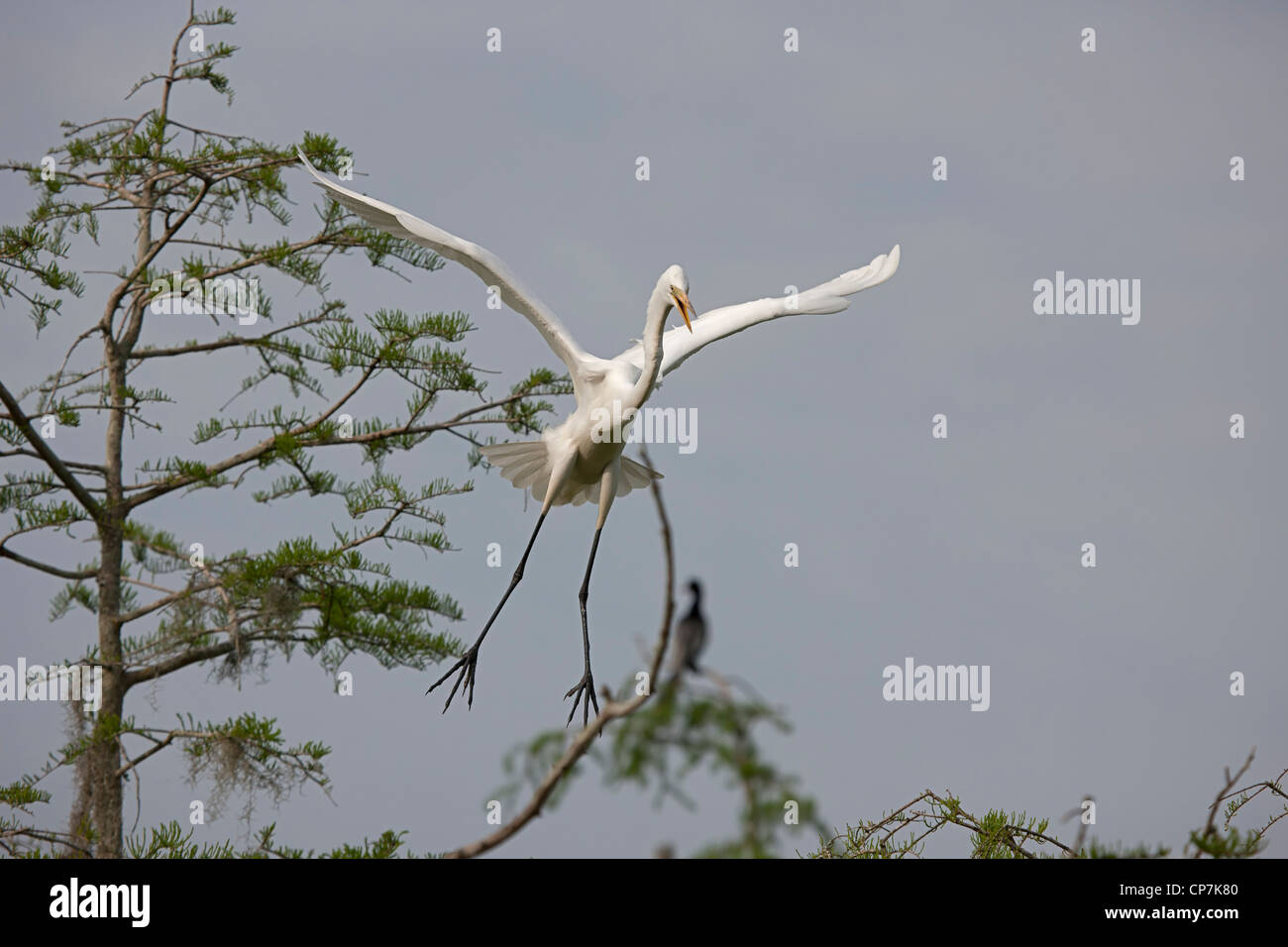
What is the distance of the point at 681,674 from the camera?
64.2 inches

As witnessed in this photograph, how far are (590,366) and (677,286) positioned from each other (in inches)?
42.5

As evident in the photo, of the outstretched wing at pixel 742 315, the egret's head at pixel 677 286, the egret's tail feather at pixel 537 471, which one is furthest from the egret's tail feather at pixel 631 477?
the egret's head at pixel 677 286

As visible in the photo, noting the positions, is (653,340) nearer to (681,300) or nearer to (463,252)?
(681,300)

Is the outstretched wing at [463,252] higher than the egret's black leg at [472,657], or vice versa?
the outstretched wing at [463,252]

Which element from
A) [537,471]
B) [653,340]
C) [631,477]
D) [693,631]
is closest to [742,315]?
[653,340]

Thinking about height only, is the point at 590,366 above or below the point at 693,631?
above

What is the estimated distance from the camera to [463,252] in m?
5.86

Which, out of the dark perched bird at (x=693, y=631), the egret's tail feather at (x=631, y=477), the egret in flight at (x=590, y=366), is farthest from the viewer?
the egret's tail feather at (x=631, y=477)

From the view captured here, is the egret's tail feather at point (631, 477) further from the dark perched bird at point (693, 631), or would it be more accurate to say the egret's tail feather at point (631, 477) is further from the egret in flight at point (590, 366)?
the dark perched bird at point (693, 631)

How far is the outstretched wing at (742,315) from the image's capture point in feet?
20.4

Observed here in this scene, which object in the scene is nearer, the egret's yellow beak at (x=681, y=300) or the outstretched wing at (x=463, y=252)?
the egret's yellow beak at (x=681, y=300)
